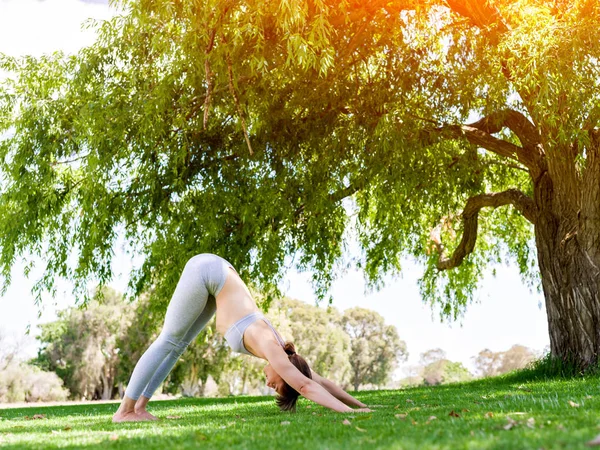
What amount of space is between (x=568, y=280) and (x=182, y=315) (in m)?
7.77

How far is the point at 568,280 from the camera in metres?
10.7

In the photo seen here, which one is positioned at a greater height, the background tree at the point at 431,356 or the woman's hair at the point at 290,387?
the background tree at the point at 431,356

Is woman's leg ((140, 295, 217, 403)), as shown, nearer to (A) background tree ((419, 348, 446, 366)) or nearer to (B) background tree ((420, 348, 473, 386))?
(B) background tree ((420, 348, 473, 386))

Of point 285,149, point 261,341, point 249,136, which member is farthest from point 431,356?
point 261,341

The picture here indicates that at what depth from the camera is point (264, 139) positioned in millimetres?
10664

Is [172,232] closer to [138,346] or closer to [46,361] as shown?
[138,346]

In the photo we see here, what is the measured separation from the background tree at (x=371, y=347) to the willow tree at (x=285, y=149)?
46791mm

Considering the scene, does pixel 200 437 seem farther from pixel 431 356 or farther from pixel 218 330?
pixel 431 356

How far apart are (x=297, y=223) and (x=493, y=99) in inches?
161

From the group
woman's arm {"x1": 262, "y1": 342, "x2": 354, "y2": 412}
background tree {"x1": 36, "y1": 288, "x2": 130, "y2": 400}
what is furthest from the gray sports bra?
background tree {"x1": 36, "y1": 288, "x2": 130, "y2": 400}

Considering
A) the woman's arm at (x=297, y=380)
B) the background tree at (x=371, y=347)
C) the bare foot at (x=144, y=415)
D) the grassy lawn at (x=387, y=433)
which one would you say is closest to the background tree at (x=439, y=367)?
the background tree at (x=371, y=347)

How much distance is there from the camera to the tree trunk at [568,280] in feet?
34.2

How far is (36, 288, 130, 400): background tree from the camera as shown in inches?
1490

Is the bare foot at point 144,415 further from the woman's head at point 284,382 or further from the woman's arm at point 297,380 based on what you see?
the woman's arm at point 297,380
